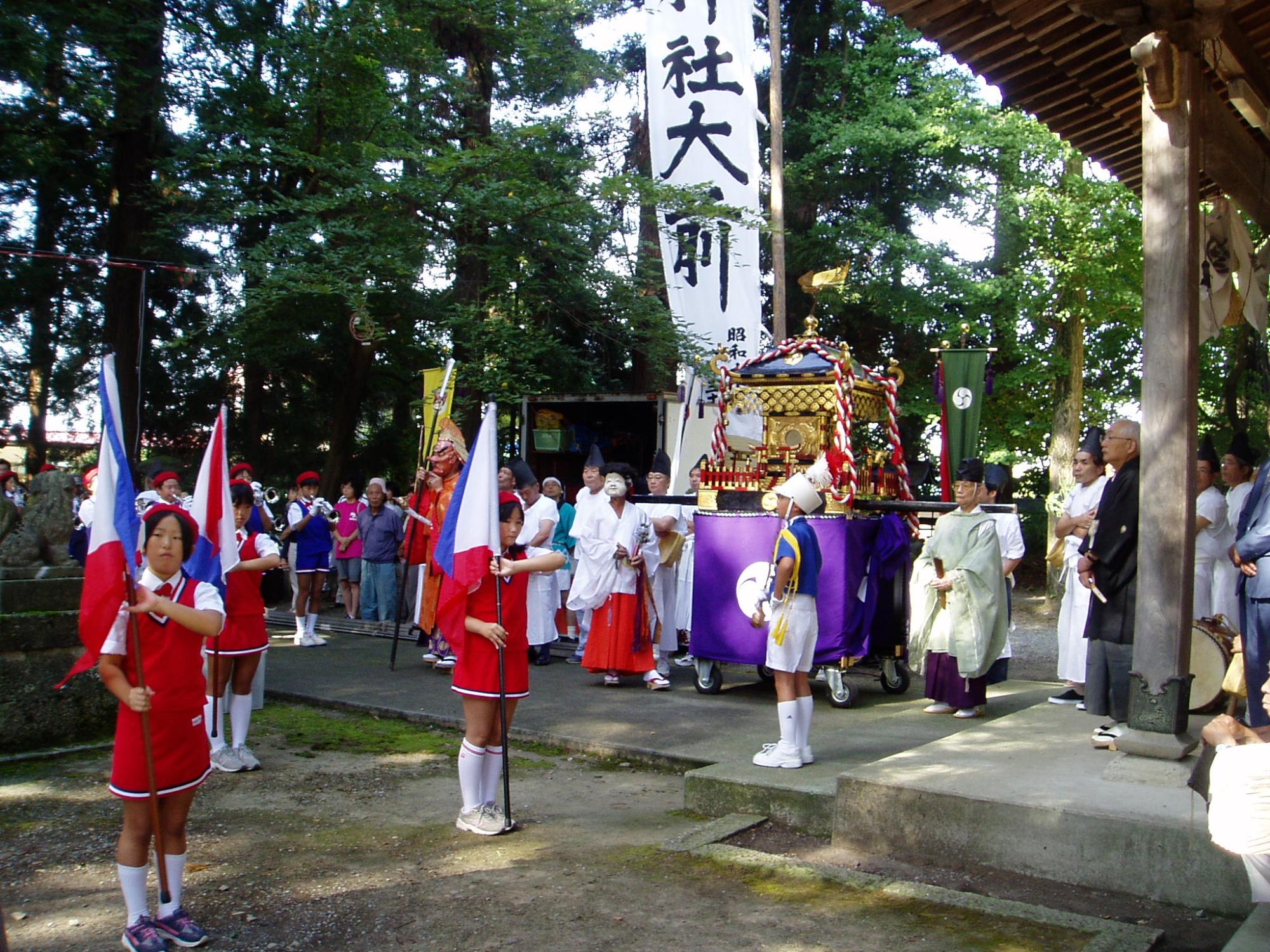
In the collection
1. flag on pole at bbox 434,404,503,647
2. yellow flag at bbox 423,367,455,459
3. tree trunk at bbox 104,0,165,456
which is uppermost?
tree trunk at bbox 104,0,165,456

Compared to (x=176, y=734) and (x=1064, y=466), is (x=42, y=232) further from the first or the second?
(x=1064, y=466)

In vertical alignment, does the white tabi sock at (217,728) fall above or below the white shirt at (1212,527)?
below

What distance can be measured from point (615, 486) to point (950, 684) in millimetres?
3296

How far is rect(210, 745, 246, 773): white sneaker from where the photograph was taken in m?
6.32

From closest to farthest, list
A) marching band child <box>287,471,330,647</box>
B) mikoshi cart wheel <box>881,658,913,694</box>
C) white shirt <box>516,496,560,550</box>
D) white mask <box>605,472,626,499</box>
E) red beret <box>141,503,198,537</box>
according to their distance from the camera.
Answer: red beret <box>141,503,198,537</box> → mikoshi cart wheel <box>881,658,913,694</box> → white mask <box>605,472,626,499</box> → white shirt <box>516,496,560,550</box> → marching band child <box>287,471,330,647</box>

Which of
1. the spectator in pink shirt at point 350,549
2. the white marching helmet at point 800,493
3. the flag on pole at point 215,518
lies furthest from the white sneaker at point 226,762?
the spectator in pink shirt at point 350,549

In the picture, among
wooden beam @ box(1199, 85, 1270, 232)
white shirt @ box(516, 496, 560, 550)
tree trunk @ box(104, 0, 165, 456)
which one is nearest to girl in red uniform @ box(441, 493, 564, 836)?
wooden beam @ box(1199, 85, 1270, 232)

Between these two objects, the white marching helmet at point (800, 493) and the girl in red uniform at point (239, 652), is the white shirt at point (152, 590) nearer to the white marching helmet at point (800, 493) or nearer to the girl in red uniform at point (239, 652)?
the girl in red uniform at point (239, 652)

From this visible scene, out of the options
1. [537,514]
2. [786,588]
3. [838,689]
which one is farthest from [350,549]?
[786,588]

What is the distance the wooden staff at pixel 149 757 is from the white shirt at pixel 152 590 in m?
0.04

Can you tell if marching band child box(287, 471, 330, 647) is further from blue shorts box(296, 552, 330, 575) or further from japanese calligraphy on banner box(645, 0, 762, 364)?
japanese calligraphy on banner box(645, 0, 762, 364)

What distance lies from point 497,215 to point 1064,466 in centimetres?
1049

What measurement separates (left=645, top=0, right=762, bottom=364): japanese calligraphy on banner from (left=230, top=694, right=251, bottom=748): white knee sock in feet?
26.2

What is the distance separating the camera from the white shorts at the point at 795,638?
5995 mm
